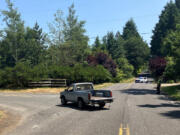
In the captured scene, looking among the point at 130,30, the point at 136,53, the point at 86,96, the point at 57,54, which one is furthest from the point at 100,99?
the point at 130,30

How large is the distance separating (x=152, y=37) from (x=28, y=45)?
61774mm

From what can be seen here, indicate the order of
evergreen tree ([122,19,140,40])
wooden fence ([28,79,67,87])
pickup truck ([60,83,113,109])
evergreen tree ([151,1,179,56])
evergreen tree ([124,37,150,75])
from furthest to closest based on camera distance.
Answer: evergreen tree ([122,19,140,40]) → evergreen tree ([124,37,150,75]) → evergreen tree ([151,1,179,56]) → wooden fence ([28,79,67,87]) → pickup truck ([60,83,113,109])

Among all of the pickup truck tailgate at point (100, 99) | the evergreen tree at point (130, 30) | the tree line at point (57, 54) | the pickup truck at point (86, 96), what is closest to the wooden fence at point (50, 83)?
the tree line at point (57, 54)

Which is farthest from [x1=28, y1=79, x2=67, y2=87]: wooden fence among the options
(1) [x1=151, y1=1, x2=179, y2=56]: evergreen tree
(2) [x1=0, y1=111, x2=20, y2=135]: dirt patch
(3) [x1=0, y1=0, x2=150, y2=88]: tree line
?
(1) [x1=151, y1=1, x2=179, y2=56]: evergreen tree

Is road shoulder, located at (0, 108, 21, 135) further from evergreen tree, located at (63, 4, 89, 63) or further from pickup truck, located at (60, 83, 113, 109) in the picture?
evergreen tree, located at (63, 4, 89, 63)

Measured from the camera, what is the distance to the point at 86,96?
15.2 metres

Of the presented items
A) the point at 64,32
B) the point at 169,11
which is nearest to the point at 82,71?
the point at 64,32

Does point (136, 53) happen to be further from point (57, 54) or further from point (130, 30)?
point (57, 54)

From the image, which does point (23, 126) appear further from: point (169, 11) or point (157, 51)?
point (169, 11)

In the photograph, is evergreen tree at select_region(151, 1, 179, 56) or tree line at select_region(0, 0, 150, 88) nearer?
tree line at select_region(0, 0, 150, 88)

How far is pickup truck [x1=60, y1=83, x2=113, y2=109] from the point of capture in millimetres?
15039

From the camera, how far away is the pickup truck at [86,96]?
49.3 ft

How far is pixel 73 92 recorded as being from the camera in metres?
16.9

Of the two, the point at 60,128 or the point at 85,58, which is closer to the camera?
the point at 60,128
